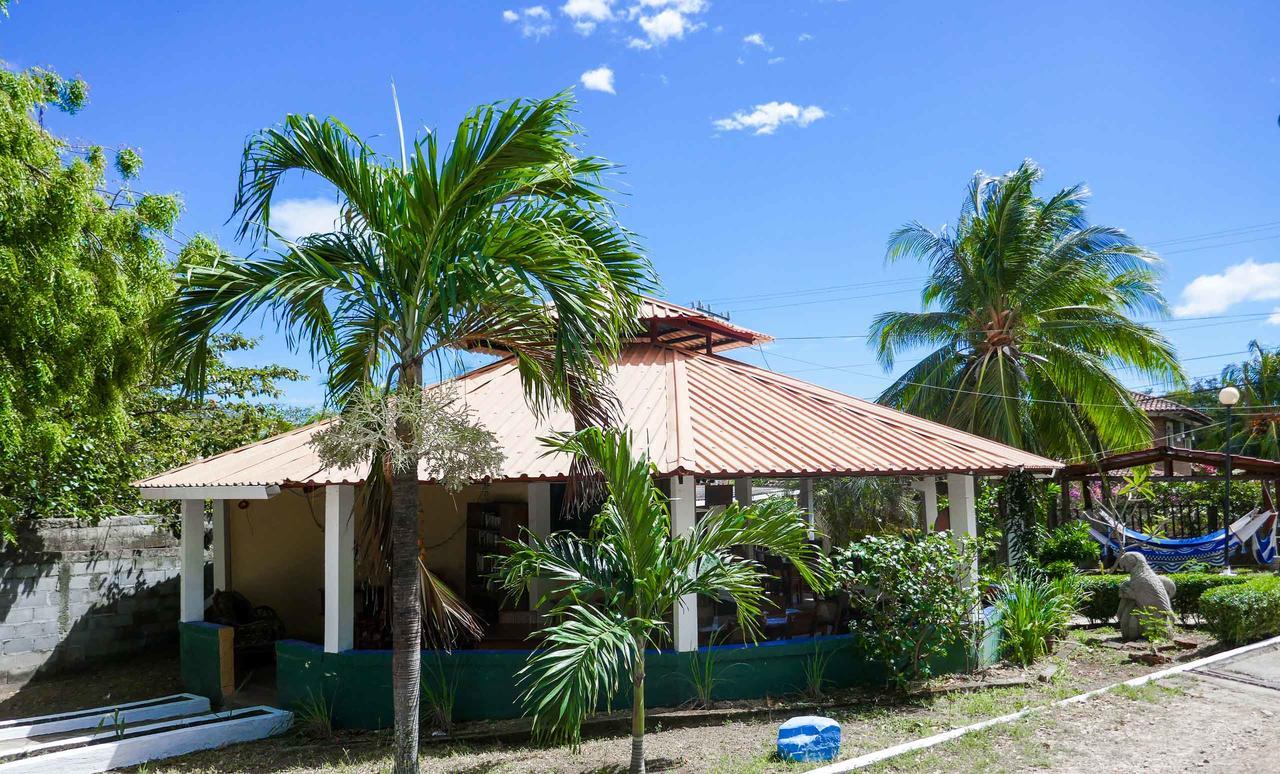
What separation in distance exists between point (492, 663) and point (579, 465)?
117 inches

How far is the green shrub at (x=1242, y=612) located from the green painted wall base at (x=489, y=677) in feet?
16.5

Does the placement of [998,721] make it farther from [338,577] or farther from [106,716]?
[106,716]

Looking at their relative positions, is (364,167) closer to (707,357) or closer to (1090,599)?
(707,357)

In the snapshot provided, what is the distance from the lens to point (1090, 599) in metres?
13.9

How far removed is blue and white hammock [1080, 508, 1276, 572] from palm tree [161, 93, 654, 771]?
15265 millimetres

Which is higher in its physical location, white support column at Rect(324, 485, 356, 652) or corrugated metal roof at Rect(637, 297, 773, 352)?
corrugated metal roof at Rect(637, 297, 773, 352)

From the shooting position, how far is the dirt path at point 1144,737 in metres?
7.11

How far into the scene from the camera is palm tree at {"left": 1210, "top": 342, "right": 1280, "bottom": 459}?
118ft

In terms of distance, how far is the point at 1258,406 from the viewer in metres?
37.6

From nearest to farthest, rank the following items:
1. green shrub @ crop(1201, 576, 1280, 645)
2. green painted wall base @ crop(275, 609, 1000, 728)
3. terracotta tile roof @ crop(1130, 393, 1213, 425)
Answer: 1. green painted wall base @ crop(275, 609, 1000, 728)
2. green shrub @ crop(1201, 576, 1280, 645)
3. terracotta tile roof @ crop(1130, 393, 1213, 425)

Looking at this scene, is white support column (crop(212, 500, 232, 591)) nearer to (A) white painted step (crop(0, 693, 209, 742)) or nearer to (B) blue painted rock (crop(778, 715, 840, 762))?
(A) white painted step (crop(0, 693, 209, 742))

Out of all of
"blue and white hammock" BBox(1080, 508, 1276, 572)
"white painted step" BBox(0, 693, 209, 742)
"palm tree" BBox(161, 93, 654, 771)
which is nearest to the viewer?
"palm tree" BBox(161, 93, 654, 771)

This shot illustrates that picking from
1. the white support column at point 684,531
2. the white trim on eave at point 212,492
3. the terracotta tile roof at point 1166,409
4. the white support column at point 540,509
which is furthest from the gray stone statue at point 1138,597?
the terracotta tile roof at point 1166,409

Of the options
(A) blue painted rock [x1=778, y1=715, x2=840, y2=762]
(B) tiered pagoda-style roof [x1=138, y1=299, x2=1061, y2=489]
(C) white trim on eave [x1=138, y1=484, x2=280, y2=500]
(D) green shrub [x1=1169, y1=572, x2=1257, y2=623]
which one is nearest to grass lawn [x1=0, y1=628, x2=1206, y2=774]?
(A) blue painted rock [x1=778, y1=715, x2=840, y2=762]
